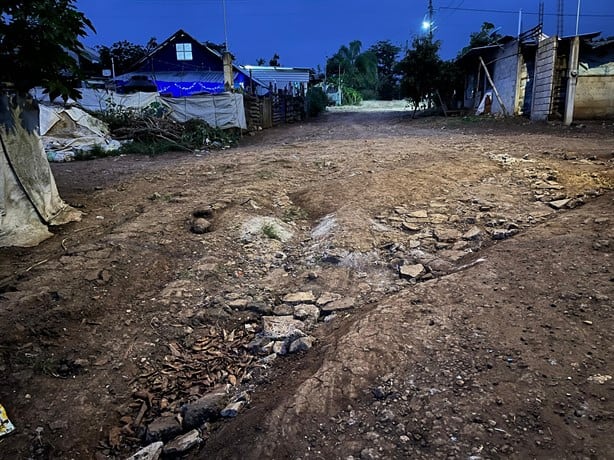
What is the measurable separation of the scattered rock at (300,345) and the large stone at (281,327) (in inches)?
4.3

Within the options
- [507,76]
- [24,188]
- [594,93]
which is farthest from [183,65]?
[24,188]

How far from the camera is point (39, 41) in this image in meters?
3.21

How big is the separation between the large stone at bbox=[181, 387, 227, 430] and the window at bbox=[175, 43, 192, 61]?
24809mm

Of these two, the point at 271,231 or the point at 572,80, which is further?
the point at 572,80

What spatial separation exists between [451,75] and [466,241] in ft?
51.5

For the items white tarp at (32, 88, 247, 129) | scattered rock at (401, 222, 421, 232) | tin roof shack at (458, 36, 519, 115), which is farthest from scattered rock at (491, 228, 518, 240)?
tin roof shack at (458, 36, 519, 115)

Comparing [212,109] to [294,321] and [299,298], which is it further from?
[294,321]

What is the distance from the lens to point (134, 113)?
36.4ft

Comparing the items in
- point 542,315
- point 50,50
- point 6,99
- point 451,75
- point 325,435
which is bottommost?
point 325,435

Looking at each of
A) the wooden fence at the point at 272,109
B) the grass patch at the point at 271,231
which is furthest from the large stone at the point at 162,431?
the wooden fence at the point at 272,109

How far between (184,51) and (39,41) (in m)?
22.5

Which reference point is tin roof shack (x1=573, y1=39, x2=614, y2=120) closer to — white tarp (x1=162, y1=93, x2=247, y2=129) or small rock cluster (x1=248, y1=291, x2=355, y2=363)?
white tarp (x1=162, y1=93, x2=247, y2=129)

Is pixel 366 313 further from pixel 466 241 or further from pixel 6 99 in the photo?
pixel 6 99

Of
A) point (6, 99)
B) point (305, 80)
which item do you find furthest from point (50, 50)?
point (305, 80)
